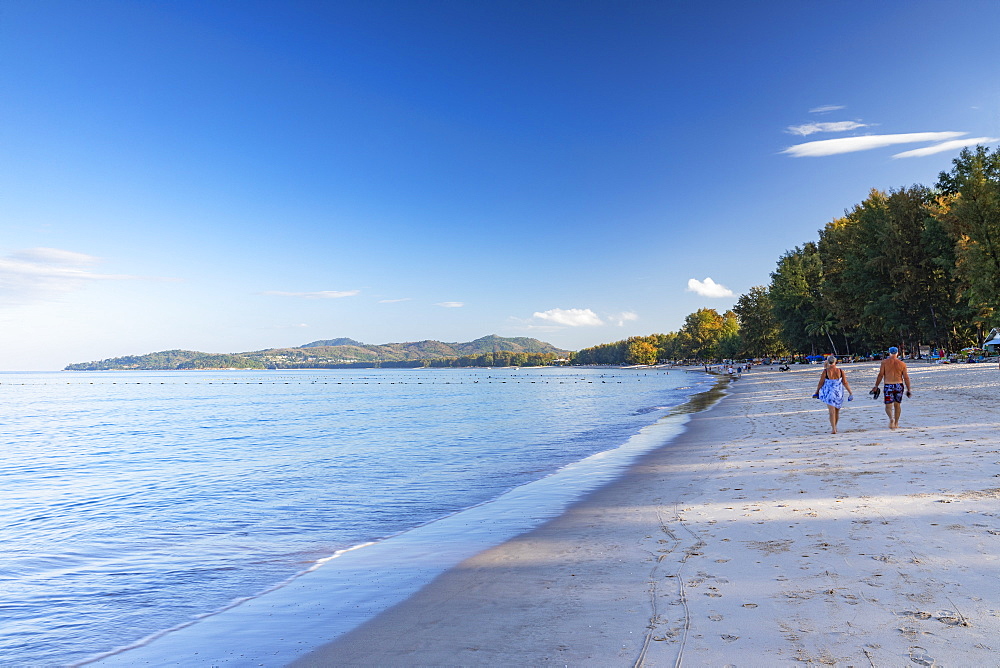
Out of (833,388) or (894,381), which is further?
(833,388)

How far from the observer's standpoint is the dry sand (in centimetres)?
397

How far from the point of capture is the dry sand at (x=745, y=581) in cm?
397

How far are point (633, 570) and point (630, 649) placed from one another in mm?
2124

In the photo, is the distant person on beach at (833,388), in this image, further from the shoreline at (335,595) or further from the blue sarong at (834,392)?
the shoreline at (335,595)

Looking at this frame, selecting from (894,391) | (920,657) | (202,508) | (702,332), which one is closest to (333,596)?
(920,657)

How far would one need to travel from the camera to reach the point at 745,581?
17.3 ft

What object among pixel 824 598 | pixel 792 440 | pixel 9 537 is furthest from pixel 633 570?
pixel 9 537

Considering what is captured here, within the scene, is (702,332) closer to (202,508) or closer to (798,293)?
(798,293)

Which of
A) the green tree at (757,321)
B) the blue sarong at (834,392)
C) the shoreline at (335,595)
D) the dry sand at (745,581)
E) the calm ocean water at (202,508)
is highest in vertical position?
the green tree at (757,321)

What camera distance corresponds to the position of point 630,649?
4.11 metres

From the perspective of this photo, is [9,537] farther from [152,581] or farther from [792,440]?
[792,440]

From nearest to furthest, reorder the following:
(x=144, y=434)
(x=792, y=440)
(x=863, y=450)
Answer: (x=863, y=450)
(x=792, y=440)
(x=144, y=434)

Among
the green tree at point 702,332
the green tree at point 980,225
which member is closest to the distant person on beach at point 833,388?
the green tree at point 980,225

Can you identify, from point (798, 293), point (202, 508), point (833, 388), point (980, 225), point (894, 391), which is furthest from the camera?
point (798, 293)
